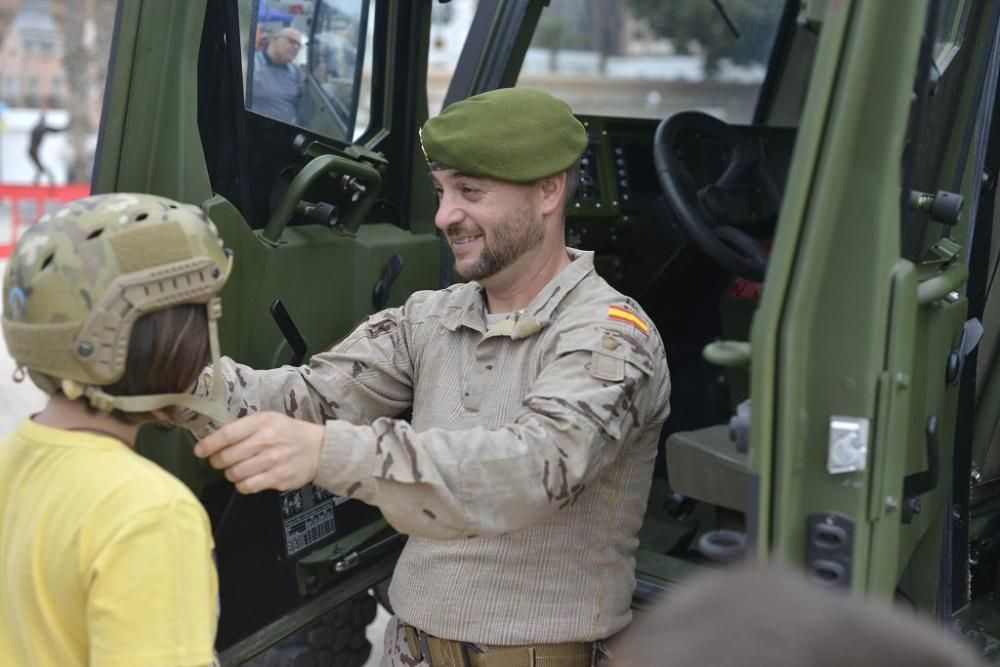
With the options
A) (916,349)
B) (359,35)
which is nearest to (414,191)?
(359,35)

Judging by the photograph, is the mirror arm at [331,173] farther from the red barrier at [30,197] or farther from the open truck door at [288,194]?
the red barrier at [30,197]

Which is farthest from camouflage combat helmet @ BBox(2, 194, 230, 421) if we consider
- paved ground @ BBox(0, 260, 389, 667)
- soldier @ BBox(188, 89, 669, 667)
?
paved ground @ BBox(0, 260, 389, 667)

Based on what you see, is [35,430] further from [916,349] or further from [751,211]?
[751,211]

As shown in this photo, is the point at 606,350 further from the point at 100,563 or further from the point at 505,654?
the point at 100,563

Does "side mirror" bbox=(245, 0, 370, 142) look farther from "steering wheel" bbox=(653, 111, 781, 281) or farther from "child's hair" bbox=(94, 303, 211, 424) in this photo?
"child's hair" bbox=(94, 303, 211, 424)

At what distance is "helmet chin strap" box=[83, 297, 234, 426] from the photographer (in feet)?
5.45

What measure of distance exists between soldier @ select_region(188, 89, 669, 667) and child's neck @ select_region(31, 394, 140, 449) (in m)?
0.22

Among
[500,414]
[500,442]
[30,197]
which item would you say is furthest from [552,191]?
[30,197]

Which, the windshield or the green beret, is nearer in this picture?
the green beret

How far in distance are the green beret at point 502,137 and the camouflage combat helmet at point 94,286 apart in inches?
25.6

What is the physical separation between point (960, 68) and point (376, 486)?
131cm

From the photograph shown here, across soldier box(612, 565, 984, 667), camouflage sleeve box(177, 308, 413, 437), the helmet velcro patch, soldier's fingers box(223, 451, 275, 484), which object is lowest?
camouflage sleeve box(177, 308, 413, 437)

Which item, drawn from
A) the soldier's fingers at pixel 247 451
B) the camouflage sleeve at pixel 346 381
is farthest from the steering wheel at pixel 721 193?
the soldier's fingers at pixel 247 451

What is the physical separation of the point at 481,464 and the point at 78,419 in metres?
0.57
